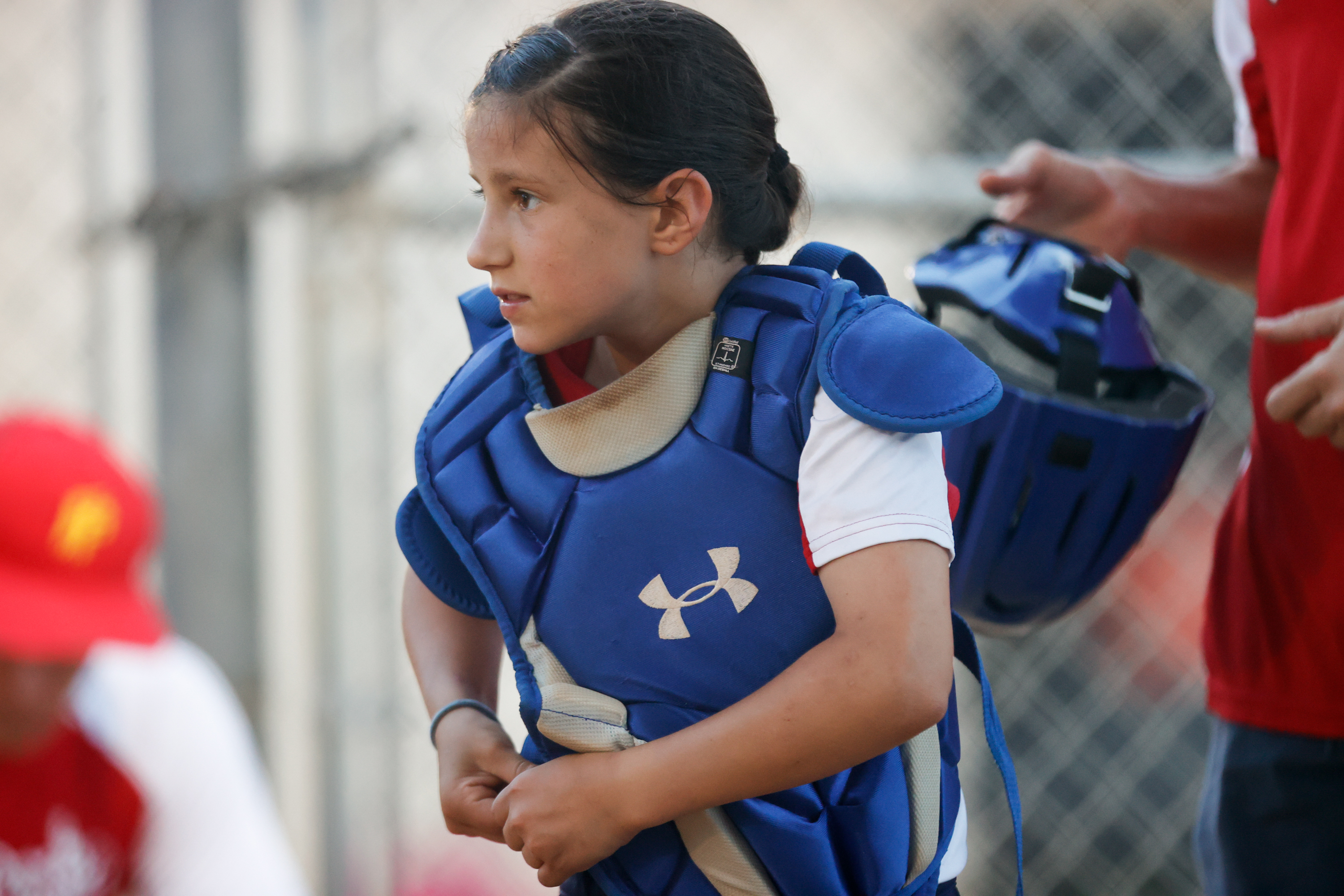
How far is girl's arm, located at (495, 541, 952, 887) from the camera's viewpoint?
1044 mm

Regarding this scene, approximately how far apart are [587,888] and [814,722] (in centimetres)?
37

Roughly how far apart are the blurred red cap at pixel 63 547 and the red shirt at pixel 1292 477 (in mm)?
1334

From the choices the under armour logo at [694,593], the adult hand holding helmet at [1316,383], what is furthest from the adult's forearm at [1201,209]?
the under armour logo at [694,593]

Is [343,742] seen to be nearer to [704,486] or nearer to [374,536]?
[374,536]

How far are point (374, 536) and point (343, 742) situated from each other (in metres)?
0.50

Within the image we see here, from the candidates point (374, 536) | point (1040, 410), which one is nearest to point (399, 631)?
point (374, 536)

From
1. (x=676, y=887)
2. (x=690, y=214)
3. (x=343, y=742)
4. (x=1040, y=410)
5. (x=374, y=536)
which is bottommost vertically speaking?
(x=343, y=742)

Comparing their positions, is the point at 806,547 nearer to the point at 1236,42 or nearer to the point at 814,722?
the point at 814,722

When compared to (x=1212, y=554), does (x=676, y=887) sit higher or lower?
higher

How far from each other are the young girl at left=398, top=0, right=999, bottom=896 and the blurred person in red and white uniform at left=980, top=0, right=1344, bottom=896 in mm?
512

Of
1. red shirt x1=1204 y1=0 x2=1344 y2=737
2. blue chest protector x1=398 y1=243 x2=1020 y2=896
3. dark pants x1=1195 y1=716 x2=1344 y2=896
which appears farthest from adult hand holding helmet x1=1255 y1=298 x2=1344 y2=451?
dark pants x1=1195 y1=716 x2=1344 y2=896

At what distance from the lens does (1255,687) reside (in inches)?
60.8

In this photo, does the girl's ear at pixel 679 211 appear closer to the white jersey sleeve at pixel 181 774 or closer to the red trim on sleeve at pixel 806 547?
the red trim on sleeve at pixel 806 547

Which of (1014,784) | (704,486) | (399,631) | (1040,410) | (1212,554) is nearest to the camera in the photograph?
(704,486)
